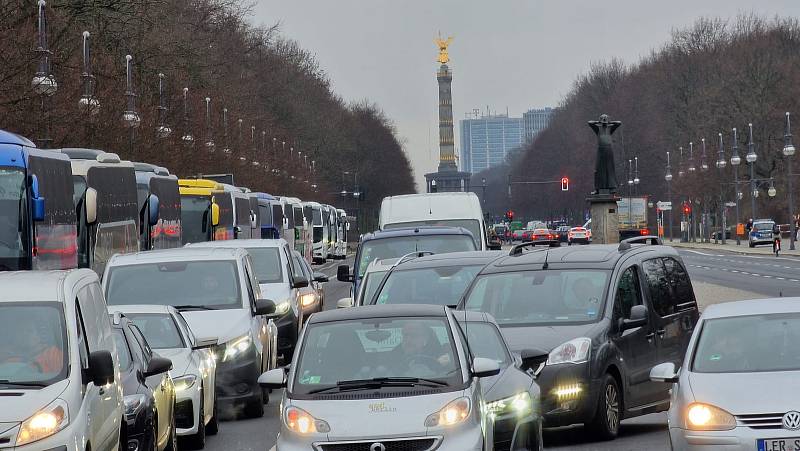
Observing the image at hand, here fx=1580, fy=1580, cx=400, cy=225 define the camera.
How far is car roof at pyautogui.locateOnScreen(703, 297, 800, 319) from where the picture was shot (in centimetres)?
1141

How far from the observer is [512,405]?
10734mm

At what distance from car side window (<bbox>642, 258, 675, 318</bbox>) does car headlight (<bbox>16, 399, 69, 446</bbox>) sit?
25.4 feet

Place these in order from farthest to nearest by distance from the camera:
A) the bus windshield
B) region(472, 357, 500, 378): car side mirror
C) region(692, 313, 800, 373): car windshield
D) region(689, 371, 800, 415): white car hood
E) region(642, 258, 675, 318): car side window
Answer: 1. the bus windshield
2. region(642, 258, 675, 318): car side window
3. region(692, 313, 800, 373): car windshield
4. region(689, 371, 800, 415): white car hood
5. region(472, 357, 500, 378): car side mirror

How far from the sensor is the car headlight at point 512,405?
1062 cm

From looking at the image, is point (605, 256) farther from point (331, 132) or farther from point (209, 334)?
point (331, 132)

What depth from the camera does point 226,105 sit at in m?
86.4

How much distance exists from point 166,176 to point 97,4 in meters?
13.4

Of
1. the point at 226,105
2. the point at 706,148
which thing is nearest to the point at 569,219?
the point at 706,148

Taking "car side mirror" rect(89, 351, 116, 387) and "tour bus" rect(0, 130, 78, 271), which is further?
"tour bus" rect(0, 130, 78, 271)

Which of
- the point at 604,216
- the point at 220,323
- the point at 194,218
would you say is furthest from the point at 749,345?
the point at 604,216

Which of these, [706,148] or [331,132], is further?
[331,132]

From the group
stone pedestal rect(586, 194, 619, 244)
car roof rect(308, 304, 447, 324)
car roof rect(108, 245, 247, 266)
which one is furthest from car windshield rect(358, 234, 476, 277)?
stone pedestal rect(586, 194, 619, 244)

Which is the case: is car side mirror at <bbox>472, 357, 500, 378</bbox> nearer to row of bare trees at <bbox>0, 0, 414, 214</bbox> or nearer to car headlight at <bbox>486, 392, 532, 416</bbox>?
car headlight at <bbox>486, 392, 532, 416</bbox>

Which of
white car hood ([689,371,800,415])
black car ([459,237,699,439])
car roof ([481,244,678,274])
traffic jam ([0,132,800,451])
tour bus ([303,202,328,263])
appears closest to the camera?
traffic jam ([0,132,800,451])
